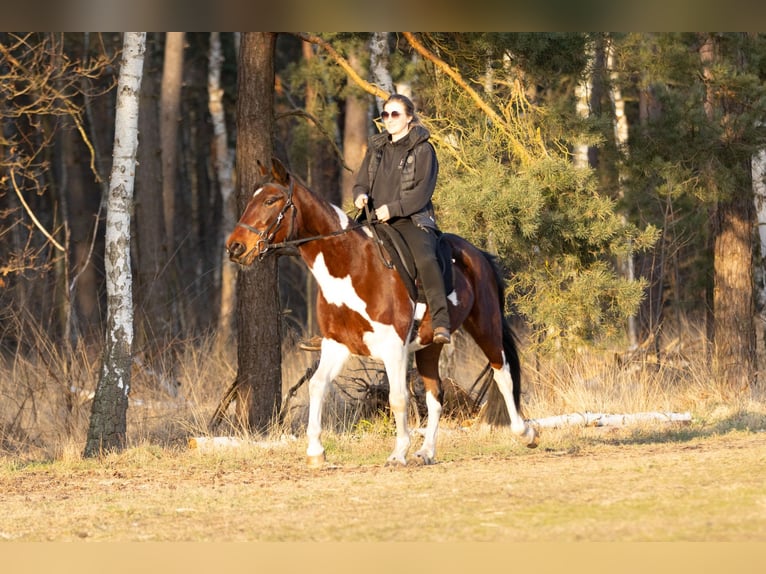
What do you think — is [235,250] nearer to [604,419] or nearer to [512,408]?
[512,408]

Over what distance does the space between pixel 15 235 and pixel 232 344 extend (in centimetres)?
767

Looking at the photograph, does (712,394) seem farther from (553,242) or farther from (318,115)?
(318,115)

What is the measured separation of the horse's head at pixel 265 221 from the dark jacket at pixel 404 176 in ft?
2.38

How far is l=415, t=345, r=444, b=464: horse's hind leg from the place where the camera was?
32.1ft

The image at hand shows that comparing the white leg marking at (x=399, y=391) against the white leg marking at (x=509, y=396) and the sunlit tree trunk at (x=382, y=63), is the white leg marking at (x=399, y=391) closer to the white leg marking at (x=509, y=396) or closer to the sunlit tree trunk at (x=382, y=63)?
the white leg marking at (x=509, y=396)

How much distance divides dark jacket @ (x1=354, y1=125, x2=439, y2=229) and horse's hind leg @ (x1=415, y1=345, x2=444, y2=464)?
1279 mm

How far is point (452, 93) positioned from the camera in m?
13.7

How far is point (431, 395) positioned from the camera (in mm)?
10055

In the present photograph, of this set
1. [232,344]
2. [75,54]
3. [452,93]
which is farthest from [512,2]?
[75,54]

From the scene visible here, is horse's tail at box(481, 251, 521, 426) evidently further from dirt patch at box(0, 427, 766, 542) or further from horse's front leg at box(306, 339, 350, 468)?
horse's front leg at box(306, 339, 350, 468)

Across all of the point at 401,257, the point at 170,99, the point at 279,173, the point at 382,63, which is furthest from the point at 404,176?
the point at 170,99

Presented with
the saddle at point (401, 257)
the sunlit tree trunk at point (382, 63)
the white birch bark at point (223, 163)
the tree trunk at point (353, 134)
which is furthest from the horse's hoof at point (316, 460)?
the white birch bark at point (223, 163)

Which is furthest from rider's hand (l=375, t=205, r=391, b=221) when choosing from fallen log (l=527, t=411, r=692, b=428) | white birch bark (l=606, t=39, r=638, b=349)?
white birch bark (l=606, t=39, r=638, b=349)

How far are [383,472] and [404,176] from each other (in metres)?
2.40
